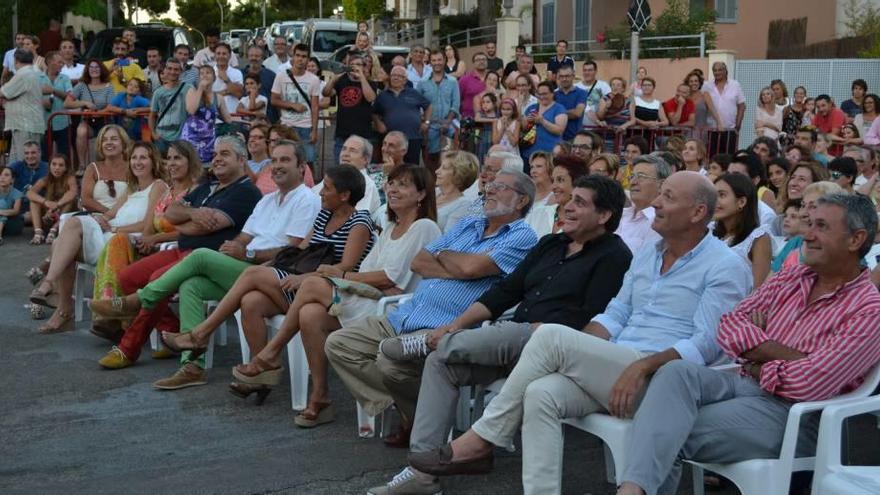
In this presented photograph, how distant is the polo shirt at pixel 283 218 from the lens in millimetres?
8078

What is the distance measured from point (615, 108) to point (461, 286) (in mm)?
9532

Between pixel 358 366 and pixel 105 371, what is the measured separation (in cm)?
248

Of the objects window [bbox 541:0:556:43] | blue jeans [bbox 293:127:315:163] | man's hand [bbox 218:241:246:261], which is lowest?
man's hand [bbox 218:241:246:261]

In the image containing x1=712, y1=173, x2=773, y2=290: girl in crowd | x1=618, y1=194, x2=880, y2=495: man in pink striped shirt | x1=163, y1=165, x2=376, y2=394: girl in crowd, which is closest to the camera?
x1=618, y1=194, x2=880, y2=495: man in pink striped shirt

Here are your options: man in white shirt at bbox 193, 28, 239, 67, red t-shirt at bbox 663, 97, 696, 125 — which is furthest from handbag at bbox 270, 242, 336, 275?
man in white shirt at bbox 193, 28, 239, 67

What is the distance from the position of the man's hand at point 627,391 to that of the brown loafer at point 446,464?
0.63 meters

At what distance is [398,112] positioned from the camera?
1337 cm

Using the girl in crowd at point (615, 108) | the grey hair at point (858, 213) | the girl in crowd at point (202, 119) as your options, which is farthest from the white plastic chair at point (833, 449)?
the girl in crowd at point (615, 108)

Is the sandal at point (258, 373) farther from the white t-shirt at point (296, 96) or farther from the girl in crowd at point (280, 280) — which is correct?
the white t-shirt at point (296, 96)

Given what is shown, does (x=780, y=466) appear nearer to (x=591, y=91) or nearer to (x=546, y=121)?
(x=546, y=121)

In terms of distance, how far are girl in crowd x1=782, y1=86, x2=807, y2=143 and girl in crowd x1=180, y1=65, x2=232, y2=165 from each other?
7.24m

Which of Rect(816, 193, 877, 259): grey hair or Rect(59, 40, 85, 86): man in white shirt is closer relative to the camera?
Rect(816, 193, 877, 259): grey hair

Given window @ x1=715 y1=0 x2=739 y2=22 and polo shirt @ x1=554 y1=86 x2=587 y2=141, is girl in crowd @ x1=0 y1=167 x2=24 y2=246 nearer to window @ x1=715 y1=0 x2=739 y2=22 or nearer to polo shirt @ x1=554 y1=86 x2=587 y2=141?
polo shirt @ x1=554 y1=86 x2=587 y2=141

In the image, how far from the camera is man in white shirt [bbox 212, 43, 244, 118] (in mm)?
15008
